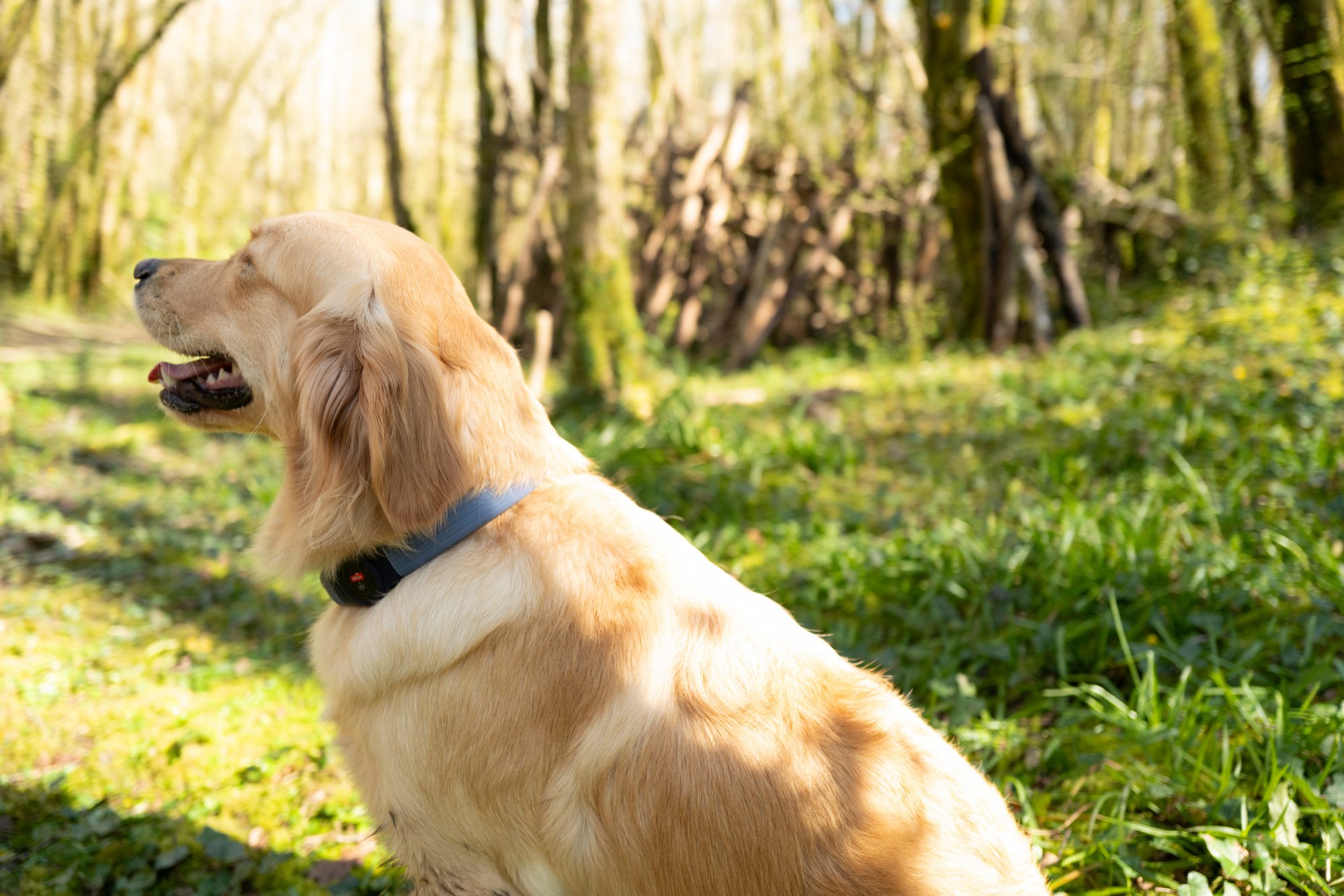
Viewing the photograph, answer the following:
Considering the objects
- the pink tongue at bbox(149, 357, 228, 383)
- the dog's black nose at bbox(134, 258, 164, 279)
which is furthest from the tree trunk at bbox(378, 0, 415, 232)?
the pink tongue at bbox(149, 357, 228, 383)

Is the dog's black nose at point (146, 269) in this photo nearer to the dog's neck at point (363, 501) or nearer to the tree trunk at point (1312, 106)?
the dog's neck at point (363, 501)

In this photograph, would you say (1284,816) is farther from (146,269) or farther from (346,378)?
(146,269)

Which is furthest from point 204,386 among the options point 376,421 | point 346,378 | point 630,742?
point 630,742

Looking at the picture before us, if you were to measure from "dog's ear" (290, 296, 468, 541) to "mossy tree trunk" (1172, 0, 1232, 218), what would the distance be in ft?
27.1

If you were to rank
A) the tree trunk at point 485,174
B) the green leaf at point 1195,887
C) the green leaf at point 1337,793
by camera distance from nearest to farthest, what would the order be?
the green leaf at point 1195,887 → the green leaf at point 1337,793 → the tree trunk at point 485,174

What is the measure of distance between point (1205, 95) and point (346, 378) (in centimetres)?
863

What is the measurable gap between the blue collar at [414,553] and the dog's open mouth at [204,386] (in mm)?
625

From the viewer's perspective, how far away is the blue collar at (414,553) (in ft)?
6.23

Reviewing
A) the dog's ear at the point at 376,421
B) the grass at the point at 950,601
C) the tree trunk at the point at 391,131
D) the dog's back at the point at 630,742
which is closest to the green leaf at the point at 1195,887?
the grass at the point at 950,601

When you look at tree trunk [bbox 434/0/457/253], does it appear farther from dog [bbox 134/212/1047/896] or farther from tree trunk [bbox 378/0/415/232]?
dog [bbox 134/212/1047/896]

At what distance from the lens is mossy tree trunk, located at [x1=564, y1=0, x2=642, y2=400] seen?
5.80m

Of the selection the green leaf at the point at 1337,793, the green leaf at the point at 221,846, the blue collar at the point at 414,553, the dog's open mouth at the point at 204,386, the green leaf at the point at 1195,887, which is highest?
the dog's open mouth at the point at 204,386

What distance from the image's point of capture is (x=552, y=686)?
5.80 feet

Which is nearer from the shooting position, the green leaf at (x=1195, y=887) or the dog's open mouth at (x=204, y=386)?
the green leaf at (x=1195, y=887)
